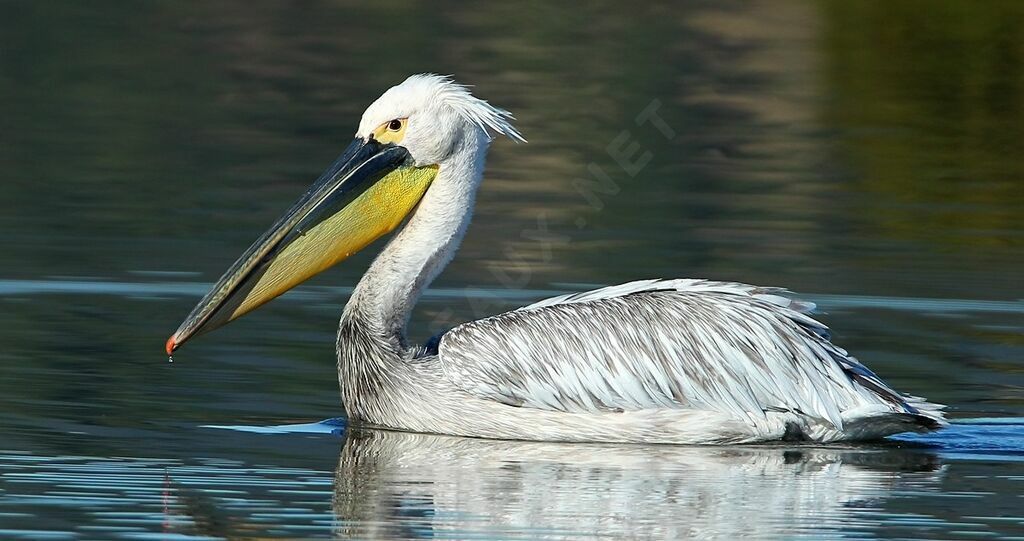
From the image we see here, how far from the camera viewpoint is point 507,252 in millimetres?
11781

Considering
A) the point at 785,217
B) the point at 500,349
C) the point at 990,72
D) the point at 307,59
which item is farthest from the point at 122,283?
the point at 990,72

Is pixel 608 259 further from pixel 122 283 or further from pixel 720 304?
pixel 720 304

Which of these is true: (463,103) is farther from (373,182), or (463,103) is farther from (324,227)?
(324,227)

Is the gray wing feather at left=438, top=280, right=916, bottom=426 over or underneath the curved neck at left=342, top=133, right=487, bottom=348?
underneath

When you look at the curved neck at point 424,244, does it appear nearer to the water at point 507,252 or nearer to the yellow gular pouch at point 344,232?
the yellow gular pouch at point 344,232

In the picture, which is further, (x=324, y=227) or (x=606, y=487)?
(x=324, y=227)

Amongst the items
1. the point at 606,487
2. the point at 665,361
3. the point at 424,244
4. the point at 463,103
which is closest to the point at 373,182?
the point at 424,244

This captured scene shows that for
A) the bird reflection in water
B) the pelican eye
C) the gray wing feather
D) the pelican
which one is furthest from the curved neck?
the bird reflection in water

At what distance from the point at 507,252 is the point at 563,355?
4.16 meters

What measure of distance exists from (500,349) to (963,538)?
2.25 meters

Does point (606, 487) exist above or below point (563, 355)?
below

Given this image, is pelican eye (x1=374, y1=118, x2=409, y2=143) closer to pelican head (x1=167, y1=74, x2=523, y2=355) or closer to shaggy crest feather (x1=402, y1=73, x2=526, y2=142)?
pelican head (x1=167, y1=74, x2=523, y2=355)

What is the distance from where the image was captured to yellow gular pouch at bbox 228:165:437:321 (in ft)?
26.5

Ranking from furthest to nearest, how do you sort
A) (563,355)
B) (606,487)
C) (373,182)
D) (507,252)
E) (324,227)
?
(507,252)
(373,182)
(324,227)
(563,355)
(606,487)
